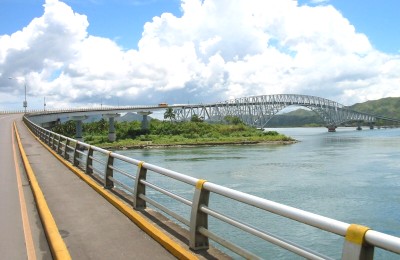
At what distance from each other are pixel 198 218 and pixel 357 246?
10.9 feet

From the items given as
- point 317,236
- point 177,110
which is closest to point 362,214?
point 317,236

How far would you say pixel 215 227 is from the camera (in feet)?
64.5

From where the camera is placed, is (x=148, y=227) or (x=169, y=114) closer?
(x=148, y=227)

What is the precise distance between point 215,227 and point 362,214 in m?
9.56

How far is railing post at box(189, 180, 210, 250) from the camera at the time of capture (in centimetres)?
685

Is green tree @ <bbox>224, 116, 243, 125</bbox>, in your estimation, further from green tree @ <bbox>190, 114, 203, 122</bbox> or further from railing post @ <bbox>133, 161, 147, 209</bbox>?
railing post @ <bbox>133, 161, 147, 209</bbox>

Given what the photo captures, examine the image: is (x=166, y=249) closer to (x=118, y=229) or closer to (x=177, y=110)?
(x=118, y=229)

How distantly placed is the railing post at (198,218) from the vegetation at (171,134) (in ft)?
333

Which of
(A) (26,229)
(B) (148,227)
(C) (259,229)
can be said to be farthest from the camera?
(A) (26,229)

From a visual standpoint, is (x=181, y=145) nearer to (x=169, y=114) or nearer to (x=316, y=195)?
(x=169, y=114)

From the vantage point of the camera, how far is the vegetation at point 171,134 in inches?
4567

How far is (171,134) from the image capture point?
5384 inches

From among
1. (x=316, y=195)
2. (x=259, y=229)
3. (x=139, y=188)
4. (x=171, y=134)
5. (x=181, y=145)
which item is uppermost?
(x=259, y=229)

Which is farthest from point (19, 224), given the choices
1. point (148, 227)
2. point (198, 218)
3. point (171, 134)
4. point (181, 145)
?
point (171, 134)
